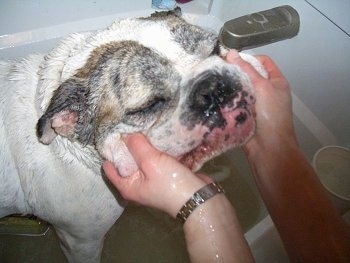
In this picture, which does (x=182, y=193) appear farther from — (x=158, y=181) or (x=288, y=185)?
(x=288, y=185)

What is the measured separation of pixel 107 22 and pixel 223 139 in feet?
5.45

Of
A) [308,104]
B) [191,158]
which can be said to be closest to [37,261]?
[191,158]

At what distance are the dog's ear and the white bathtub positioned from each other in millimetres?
1098

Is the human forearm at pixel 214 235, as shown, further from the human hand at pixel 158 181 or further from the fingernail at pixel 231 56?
the fingernail at pixel 231 56

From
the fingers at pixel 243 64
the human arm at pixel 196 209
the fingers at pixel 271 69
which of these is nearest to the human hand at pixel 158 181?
the human arm at pixel 196 209

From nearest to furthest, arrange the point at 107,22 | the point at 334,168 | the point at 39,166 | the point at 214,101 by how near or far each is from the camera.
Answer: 1. the point at 214,101
2. the point at 39,166
3. the point at 334,168
4. the point at 107,22

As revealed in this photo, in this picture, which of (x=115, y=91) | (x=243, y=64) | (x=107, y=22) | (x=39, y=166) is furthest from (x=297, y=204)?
(x=107, y=22)

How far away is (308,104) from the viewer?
89.8 inches

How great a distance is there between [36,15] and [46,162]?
137 centimetres

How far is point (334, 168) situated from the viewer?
75.2 inches

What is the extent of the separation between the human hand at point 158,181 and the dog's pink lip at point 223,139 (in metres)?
0.12

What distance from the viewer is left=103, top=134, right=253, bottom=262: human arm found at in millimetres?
1199

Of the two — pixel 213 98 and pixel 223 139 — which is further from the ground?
pixel 213 98

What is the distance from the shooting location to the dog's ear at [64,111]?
4.56ft
